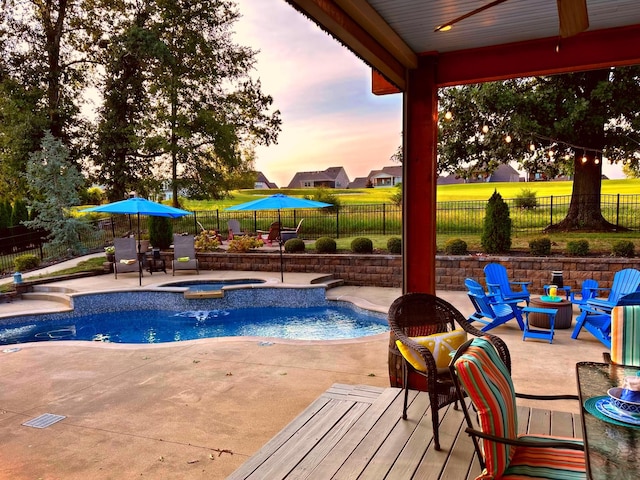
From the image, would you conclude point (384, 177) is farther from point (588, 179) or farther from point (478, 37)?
point (478, 37)

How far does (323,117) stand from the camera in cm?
2355

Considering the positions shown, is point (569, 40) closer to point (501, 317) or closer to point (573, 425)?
point (573, 425)

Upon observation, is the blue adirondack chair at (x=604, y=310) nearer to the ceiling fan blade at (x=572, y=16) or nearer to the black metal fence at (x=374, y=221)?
the ceiling fan blade at (x=572, y=16)

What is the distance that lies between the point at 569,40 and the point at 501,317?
3725 mm

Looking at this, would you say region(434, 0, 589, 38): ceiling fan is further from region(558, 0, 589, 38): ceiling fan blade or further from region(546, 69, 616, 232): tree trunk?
region(546, 69, 616, 232): tree trunk

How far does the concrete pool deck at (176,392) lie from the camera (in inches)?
122

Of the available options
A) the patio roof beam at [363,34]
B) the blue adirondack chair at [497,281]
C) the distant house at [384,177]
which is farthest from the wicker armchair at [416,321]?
the distant house at [384,177]

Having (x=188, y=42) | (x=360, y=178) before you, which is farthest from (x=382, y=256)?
(x=360, y=178)

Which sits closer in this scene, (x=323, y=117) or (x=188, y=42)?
(x=188, y=42)

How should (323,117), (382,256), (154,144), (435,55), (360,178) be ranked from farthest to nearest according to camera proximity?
1. (360,178)
2. (323,117)
3. (154,144)
4. (382,256)
5. (435,55)

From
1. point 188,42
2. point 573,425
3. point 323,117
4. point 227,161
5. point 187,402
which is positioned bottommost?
point 187,402

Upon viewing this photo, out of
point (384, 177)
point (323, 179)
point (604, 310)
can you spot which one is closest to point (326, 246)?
point (604, 310)

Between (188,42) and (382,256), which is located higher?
(188,42)

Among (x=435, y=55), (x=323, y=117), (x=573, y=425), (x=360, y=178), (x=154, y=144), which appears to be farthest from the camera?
(x=360, y=178)
